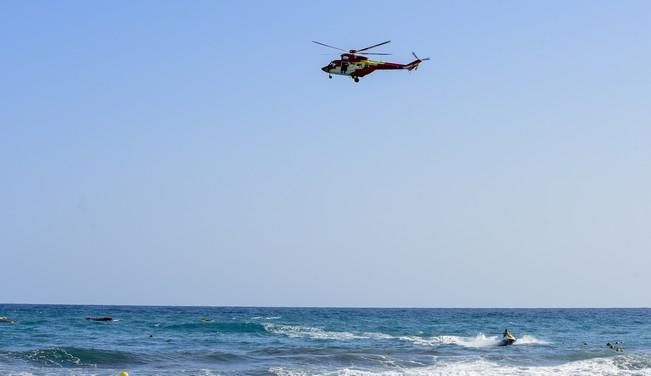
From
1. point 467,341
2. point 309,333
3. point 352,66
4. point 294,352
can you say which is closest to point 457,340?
point 467,341

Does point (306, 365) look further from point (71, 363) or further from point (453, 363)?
point (71, 363)

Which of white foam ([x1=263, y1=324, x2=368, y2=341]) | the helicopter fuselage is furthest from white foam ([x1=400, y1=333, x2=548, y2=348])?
the helicopter fuselage

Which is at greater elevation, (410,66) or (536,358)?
(410,66)

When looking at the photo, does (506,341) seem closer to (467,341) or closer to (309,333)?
(467,341)

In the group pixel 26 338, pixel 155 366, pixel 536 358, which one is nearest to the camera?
pixel 155 366

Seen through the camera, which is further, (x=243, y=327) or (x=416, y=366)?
(x=243, y=327)

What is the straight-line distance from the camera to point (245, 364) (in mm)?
34250

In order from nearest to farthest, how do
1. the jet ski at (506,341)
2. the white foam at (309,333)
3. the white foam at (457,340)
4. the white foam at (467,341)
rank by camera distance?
the jet ski at (506,341) < the white foam at (457,340) < the white foam at (467,341) < the white foam at (309,333)

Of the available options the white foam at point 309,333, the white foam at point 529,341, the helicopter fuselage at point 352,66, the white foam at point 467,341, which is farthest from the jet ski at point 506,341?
the helicopter fuselage at point 352,66

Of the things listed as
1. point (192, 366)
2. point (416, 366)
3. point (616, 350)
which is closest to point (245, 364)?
point (192, 366)

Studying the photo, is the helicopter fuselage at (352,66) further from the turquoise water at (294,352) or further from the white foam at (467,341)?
the white foam at (467,341)

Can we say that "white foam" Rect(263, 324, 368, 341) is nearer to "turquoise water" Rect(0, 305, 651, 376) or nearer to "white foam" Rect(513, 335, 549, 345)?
"turquoise water" Rect(0, 305, 651, 376)

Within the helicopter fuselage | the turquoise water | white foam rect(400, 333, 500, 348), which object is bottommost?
the turquoise water

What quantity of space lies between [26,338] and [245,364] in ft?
58.1
